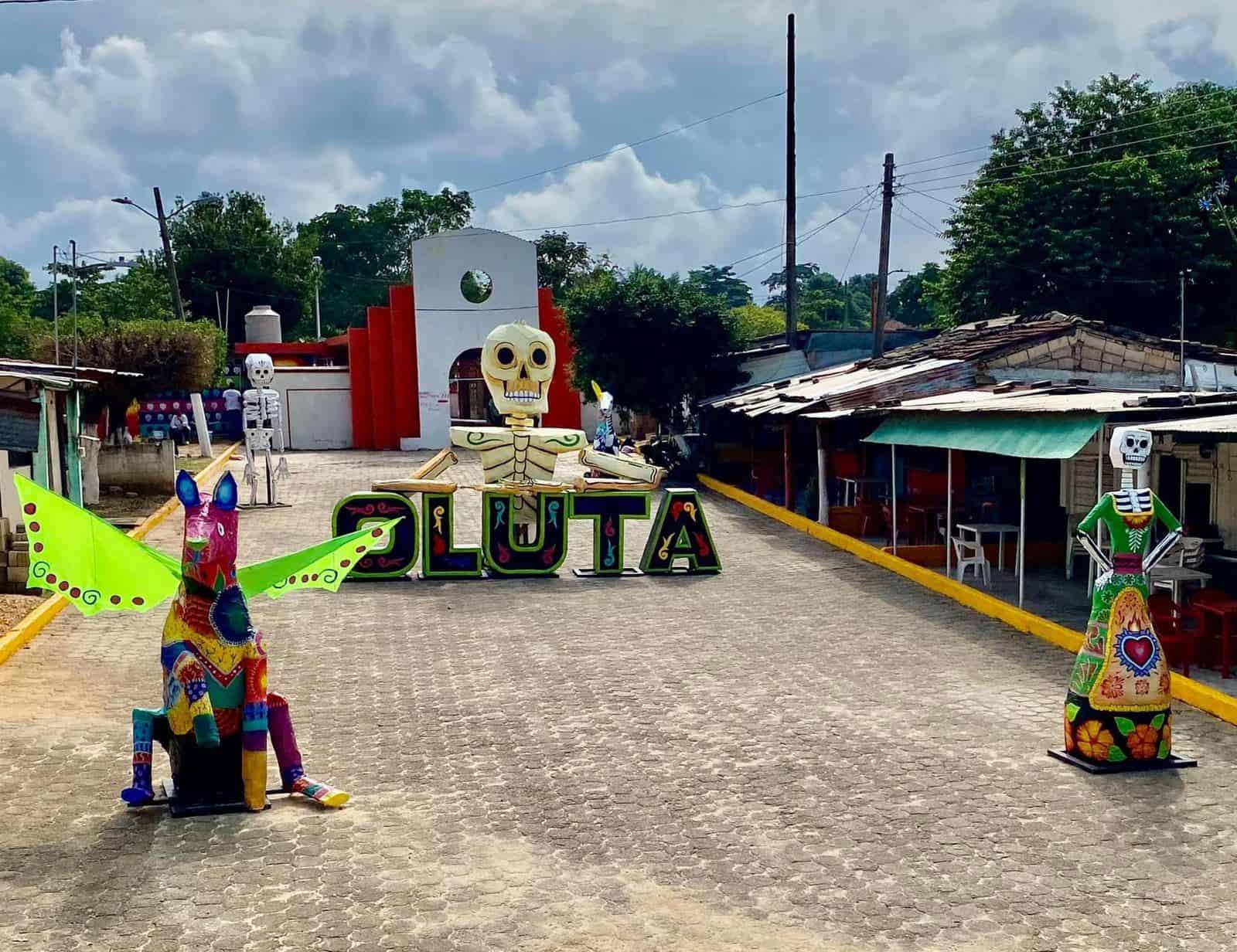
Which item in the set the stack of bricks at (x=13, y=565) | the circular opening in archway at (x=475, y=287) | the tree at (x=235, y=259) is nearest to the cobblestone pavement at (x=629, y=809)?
the stack of bricks at (x=13, y=565)

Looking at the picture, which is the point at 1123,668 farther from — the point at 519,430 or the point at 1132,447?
the point at 519,430

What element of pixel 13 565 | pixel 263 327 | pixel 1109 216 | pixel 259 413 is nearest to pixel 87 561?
pixel 13 565

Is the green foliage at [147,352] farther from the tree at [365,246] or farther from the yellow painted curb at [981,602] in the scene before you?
the tree at [365,246]

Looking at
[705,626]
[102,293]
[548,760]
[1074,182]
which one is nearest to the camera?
[548,760]

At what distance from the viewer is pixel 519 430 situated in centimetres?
1515

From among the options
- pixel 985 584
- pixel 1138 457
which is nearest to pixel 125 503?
pixel 985 584

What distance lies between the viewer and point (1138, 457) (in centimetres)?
812

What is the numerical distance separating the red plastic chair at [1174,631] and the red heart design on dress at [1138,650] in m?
2.42

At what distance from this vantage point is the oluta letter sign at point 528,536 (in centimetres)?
1469

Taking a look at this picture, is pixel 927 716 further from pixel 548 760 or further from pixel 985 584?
pixel 985 584

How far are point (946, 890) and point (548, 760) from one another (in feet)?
9.41

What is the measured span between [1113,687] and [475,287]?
1174 inches

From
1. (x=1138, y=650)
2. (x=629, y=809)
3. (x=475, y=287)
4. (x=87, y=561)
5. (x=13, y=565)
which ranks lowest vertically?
(x=629, y=809)

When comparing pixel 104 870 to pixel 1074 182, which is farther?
pixel 1074 182
